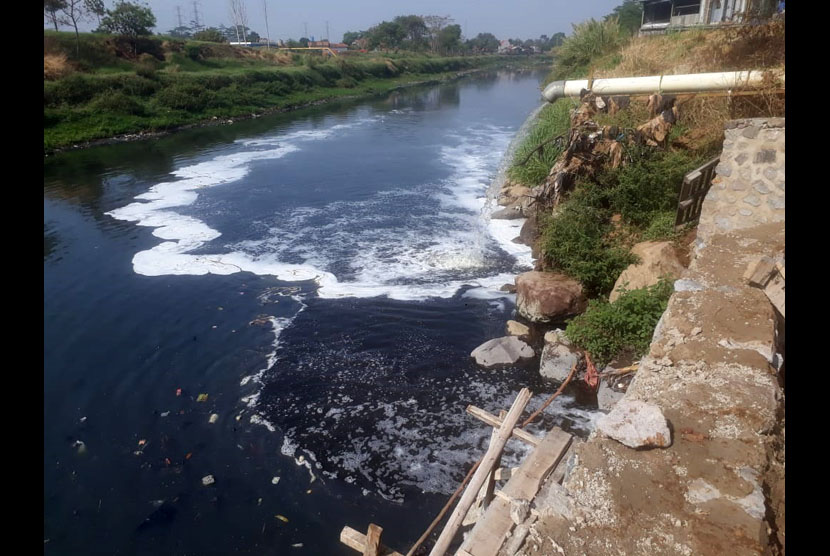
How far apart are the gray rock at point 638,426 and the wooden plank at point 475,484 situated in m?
0.74

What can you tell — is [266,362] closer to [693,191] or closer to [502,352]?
[502,352]

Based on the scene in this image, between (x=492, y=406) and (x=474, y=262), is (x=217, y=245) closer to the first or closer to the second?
(x=474, y=262)

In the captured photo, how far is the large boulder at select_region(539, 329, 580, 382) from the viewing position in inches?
304

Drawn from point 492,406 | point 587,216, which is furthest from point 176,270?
point 587,216

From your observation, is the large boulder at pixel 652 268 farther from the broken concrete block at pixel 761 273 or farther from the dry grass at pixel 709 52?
the dry grass at pixel 709 52

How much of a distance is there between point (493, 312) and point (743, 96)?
6.31 metres

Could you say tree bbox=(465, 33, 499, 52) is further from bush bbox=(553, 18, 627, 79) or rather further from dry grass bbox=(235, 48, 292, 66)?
bush bbox=(553, 18, 627, 79)

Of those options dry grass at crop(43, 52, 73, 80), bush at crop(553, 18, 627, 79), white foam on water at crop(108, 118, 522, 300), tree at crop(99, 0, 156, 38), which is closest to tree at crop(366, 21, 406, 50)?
tree at crop(99, 0, 156, 38)

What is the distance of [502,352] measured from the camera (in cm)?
822

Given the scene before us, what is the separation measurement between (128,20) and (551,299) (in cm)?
4851

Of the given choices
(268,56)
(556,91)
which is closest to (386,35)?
(268,56)

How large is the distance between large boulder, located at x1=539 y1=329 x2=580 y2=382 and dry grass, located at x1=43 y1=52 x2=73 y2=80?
119 feet

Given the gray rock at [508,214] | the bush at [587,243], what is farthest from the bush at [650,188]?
the gray rock at [508,214]

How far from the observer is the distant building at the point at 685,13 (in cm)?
2289
